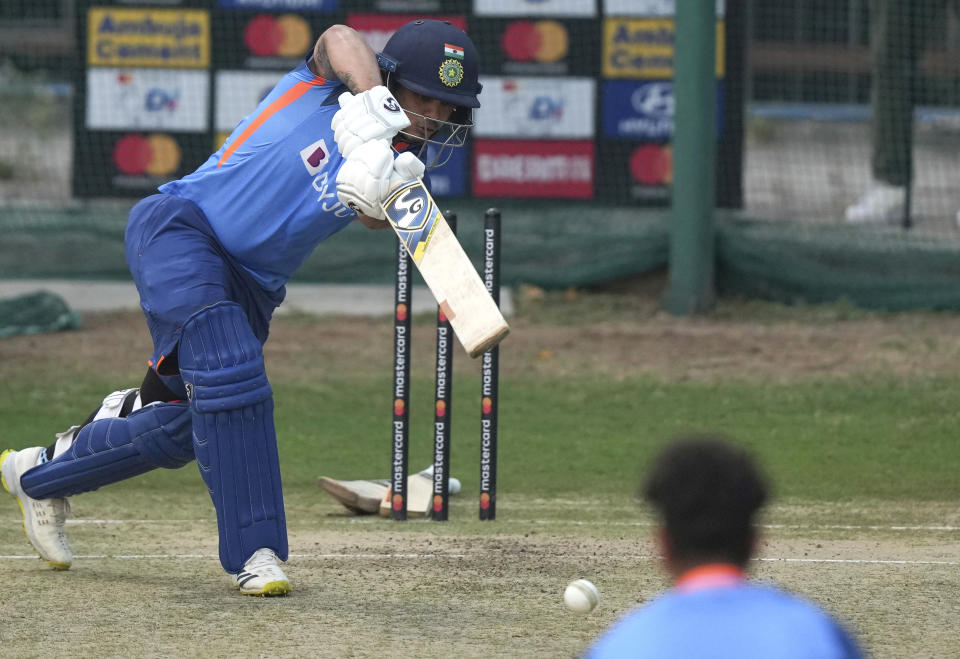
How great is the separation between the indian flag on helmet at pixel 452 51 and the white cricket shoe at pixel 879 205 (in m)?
8.40

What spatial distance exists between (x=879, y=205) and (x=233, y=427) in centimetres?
Answer: 972

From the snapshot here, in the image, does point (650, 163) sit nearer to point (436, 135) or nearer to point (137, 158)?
point (137, 158)

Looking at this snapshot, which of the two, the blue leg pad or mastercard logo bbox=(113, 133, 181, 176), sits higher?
mastercard logo bbox=(113, 133, 181, 176)

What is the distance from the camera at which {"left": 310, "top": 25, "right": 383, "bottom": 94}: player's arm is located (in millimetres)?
4537

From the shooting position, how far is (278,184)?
182 inches

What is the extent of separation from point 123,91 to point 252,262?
7.71 meters

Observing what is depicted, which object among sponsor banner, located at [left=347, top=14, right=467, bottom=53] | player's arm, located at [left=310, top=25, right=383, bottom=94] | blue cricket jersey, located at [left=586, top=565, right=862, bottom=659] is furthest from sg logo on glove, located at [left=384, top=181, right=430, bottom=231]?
sponsor banner, located at [left=347, top=14, right=467, bottom=53]

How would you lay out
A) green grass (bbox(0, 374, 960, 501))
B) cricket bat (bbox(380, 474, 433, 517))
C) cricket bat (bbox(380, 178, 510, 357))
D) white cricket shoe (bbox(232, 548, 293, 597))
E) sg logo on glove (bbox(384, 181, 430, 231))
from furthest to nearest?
green grass (bbox(0, 374, 960, 501)) → cricket bat (bbox(380, 474, 433, 517)) → white cricket shoe (bbox(232, 548, 293, 597)) → sg logo on glove (bbox(384, 181, 430, 231)) → cricket bat (bbox(380, 178, 510, 357))

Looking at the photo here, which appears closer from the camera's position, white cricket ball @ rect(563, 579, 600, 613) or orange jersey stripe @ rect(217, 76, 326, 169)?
white cricket ball @ rect(563, 579, 600, 613)

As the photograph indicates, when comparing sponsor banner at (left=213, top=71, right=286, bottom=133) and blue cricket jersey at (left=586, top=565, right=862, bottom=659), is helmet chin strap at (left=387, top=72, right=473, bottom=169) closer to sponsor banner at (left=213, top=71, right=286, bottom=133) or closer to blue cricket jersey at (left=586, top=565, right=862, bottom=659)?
blue cricket jersey at (left=586, top=565, right=862, bottom=659)

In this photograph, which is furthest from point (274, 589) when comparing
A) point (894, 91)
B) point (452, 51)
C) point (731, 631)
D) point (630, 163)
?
point (894, 91)

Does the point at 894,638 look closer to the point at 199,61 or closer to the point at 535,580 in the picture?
the point at 535,580

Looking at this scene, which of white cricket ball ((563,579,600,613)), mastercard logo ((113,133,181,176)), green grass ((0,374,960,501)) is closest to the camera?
white cricket ball ((563,579,600,613))

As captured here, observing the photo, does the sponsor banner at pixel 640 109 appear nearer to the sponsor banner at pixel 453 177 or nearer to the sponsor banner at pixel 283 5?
the sponsor banner at pixel 453 177
